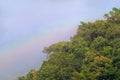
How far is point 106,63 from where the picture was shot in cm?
3316

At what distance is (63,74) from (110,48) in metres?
5.05

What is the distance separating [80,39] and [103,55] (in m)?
4.46

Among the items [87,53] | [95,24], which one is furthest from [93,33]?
[87,53]

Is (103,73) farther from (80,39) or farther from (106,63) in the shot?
(80,39)

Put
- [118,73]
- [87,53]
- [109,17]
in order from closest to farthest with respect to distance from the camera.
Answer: [118,73]
[87,53]
[109,17]

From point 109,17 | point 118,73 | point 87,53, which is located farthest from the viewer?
point 109,17

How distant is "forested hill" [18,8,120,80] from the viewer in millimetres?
33281

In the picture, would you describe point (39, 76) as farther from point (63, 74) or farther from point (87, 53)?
point (87, 53)

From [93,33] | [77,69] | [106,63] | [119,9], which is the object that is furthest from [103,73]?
[119,9]

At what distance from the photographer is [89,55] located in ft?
114

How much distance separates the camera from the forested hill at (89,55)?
109ft

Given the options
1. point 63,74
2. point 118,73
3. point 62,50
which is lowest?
point 118,73

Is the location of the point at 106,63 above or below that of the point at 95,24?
below

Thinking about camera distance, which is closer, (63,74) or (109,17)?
(63,74)
